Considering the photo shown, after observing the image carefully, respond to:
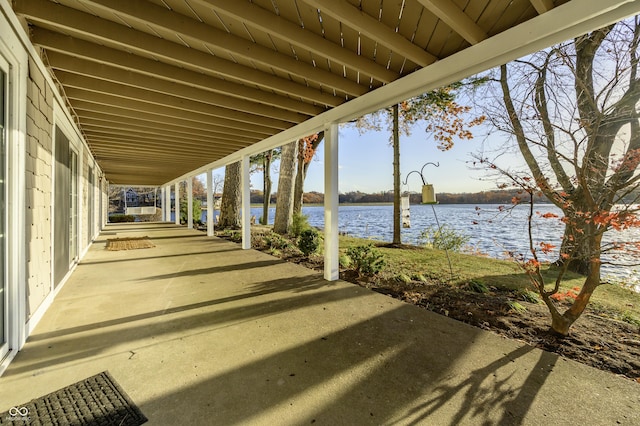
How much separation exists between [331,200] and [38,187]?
3272 millimetres

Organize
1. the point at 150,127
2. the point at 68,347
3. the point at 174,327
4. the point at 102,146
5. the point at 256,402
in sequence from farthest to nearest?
the point at 102,146, the point at 150,127, the point at 174,327, the point at 68,347, the point at 256,402

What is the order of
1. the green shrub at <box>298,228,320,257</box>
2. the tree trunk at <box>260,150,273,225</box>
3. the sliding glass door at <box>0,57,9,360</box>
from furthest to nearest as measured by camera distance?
the tree trunk at <box>260,150,273,225</box> < the green shrub at <box>298,228,320,257</box> < the sliding glass door at <box>0,57,9,360</box>

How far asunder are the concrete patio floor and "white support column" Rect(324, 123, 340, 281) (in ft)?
2.60

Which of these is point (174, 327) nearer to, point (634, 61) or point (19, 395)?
point (19, 395)

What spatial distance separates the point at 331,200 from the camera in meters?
4.21

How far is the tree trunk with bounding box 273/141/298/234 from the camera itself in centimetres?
909

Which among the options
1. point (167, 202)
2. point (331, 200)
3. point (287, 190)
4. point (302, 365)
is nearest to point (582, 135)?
point (331, 200)

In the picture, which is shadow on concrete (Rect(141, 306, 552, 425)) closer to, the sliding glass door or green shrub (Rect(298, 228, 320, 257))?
the sliding glass door

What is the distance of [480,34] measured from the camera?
2258 mm

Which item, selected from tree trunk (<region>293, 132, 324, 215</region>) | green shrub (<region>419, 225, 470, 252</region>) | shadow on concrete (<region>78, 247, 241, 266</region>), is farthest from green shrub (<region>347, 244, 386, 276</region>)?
tree trunk (<region>293, 132, 324, 215</region>)

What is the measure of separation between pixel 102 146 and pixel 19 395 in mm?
6491

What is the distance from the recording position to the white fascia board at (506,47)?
5.92 ft

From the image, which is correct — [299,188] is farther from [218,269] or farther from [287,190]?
[218,269]

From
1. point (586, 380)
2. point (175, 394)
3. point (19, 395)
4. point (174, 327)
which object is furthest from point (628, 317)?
point (19, 395)
